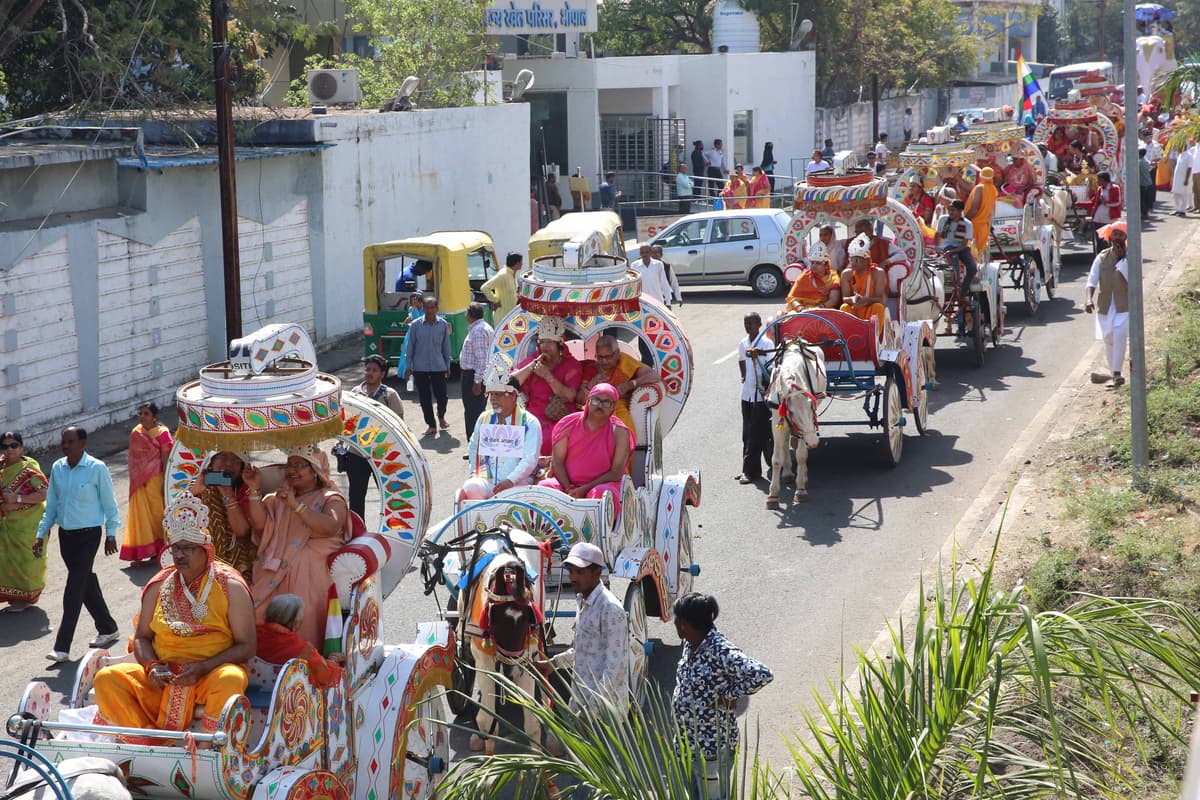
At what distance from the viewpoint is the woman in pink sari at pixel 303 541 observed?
23.5ft

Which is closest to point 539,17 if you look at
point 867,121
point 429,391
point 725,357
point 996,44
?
point 725,357

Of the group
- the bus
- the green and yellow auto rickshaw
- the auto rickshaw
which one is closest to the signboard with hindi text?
the auto rickshaw

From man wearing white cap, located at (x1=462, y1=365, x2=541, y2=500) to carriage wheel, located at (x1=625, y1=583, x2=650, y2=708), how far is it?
3.98 ft

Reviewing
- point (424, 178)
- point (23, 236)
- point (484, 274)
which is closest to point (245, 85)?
point (424, 178)

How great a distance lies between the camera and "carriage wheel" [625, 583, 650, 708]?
8.52 metres

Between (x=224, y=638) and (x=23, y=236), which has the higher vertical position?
(x=23, y=236)

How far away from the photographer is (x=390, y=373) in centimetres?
2055

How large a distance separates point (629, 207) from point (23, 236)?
22.7 meters

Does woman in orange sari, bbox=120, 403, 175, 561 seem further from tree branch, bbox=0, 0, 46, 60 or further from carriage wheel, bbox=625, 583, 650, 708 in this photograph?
tree branch, bbox=0, 0, 46, 60

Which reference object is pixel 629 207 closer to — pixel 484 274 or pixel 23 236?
pixel 484 274

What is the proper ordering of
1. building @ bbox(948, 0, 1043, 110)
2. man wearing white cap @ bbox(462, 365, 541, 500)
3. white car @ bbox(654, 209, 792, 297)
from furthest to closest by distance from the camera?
building @ bbox(948, 0, 1043, 110)
white car @ bbox(654, 209, 792, 297)
man wearing white cap @ bbox(462, 365, 541, 500)

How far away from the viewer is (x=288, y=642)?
6805 mm

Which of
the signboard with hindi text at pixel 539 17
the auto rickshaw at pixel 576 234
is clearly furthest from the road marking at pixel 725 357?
the signboard with hindi text at pixel 539 17

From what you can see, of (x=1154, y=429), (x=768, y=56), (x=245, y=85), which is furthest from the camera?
(x=768, y=56)
